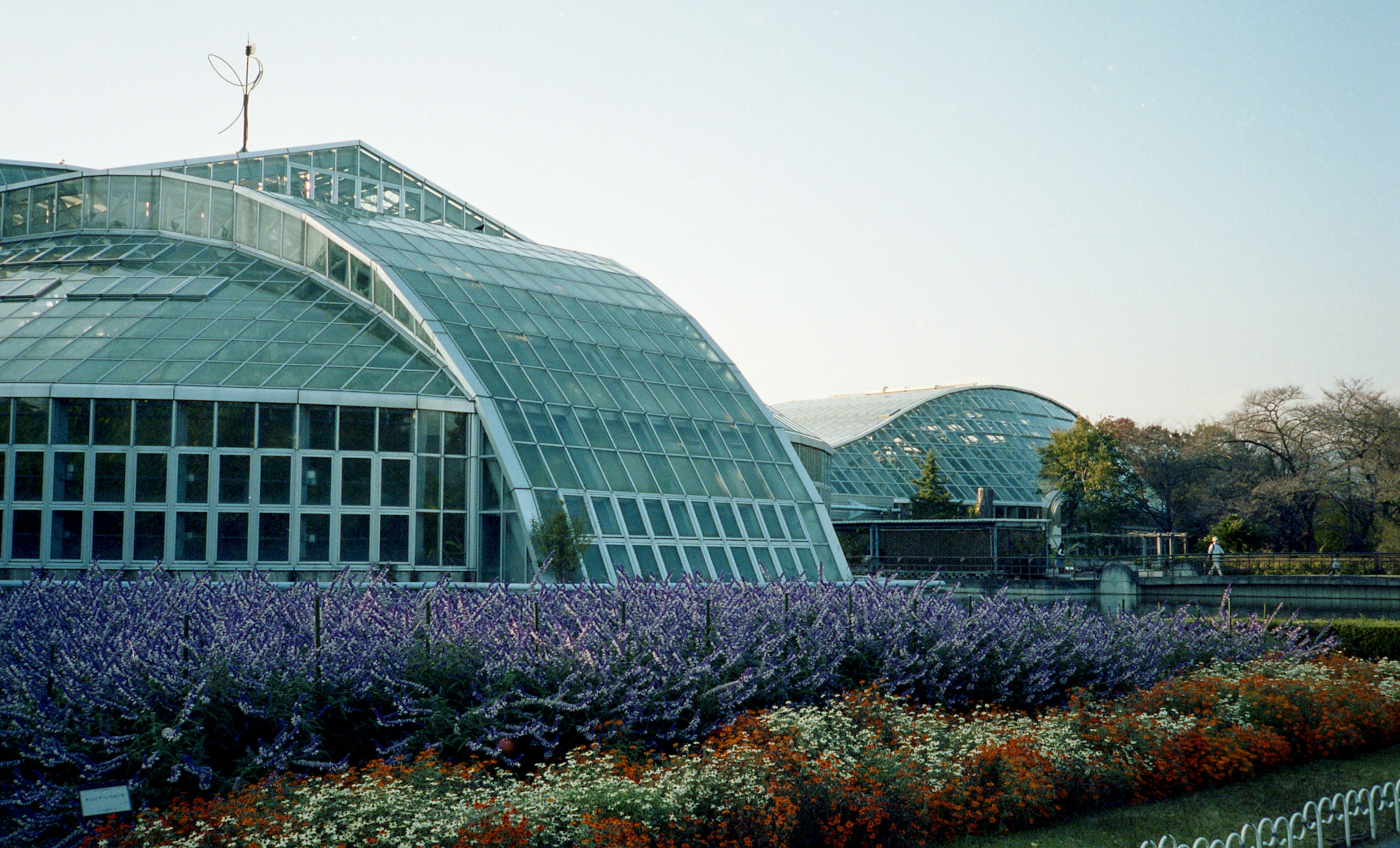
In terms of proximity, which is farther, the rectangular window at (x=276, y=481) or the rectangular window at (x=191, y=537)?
the rectangular window at (x=276, y=481)

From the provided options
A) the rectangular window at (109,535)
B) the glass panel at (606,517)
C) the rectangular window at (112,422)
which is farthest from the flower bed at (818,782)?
the rectangular window at (112,422)

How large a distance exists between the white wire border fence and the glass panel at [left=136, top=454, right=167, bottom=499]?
2004cm

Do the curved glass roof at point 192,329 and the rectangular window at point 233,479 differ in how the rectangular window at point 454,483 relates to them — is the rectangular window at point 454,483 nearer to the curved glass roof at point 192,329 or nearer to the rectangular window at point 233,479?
the curved glass roof at point 192,329

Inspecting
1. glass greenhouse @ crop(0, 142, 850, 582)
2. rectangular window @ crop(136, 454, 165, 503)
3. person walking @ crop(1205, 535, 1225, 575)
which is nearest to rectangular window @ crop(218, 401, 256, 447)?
glass greenhouse @ crop(0, 142, 850, 582)

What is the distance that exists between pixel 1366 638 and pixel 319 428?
21.0 meters

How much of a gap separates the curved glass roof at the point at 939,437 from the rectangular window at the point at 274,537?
43.9 m

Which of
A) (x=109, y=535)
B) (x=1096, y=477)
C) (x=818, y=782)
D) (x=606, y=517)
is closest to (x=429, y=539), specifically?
(x=606, y=517)

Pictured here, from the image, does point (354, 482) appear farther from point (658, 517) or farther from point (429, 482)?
point (658, 517)

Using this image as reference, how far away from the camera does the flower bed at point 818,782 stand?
8.36 metres

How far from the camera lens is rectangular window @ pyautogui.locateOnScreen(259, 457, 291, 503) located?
915 inches

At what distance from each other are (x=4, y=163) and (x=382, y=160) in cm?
1241

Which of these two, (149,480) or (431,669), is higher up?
(149,480)

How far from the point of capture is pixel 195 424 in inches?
914

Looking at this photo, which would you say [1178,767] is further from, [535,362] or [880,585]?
[535,362]
